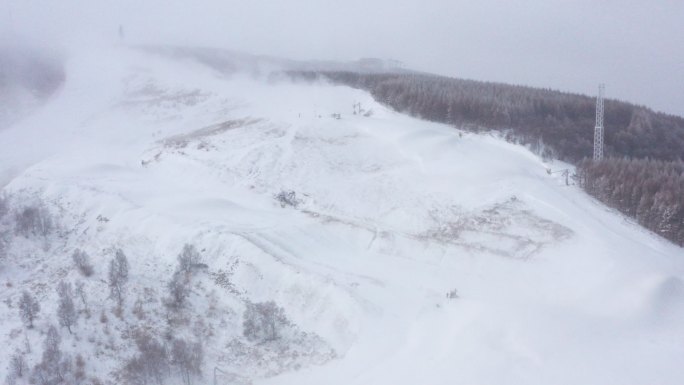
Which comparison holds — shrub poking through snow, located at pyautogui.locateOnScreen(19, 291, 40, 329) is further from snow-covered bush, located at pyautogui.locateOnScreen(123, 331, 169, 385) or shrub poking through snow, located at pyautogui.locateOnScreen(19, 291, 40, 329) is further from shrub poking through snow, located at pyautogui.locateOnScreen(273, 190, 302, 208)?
shrub poking through snow, located at pyautogui.locateOnScreen(273, 190, 302, 208)

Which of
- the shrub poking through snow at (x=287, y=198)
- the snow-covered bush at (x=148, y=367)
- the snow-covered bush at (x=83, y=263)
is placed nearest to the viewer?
the snow-covered bush at (x=148, y=367)

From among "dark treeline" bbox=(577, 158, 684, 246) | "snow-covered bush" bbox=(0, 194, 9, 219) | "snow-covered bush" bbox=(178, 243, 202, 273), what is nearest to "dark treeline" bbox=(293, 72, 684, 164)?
"dark treeline" bbox=(577, 158, 684, 246)

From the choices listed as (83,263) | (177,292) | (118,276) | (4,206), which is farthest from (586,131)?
(4,206)

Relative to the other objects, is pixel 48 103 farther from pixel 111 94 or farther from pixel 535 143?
pixel 535 143

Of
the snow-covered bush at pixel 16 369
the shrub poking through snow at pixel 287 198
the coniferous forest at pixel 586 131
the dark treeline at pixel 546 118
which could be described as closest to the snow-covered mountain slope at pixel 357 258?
the shrub poking through snow at pixel 287 198

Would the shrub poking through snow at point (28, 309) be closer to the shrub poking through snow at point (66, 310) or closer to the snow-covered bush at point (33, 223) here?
the shrub poking through snow at point (66, 310)

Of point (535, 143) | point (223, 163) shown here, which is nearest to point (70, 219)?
point (223, 163)
